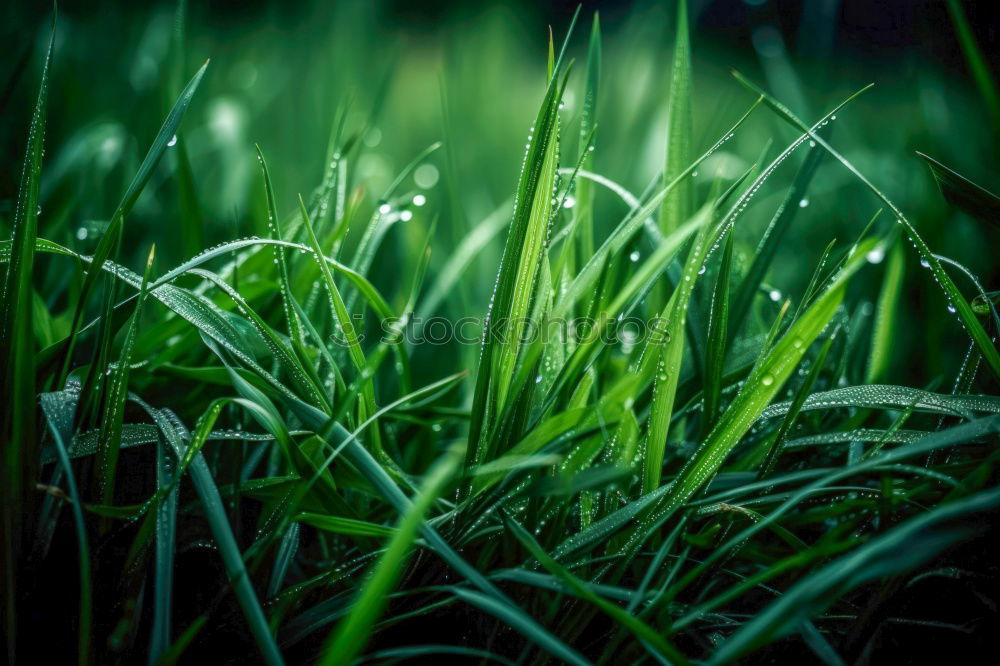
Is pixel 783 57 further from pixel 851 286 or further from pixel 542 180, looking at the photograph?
pixel 542 180

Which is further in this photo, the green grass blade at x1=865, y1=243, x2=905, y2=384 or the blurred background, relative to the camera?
the blurred background

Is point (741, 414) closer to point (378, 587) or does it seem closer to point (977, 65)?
point (378, 587)

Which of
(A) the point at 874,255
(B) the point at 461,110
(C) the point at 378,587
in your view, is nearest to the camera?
(C) the point at 378,587

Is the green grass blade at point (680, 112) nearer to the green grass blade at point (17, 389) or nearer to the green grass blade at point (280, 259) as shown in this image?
the green grass blade at point (280, 259)

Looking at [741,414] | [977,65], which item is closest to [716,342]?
[741,414]

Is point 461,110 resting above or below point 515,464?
above

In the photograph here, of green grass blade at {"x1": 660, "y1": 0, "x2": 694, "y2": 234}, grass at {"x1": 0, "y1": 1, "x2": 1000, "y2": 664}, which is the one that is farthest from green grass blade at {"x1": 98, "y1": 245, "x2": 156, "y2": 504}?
green grass blade at {"x1": 660, "y1": 0, "x2": 694, "y2": 234}

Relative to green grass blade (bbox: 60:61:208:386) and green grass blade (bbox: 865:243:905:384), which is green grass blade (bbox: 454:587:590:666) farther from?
green grass blade (bbox: 865:243:905:384)

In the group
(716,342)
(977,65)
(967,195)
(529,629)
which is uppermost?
(977,65)
